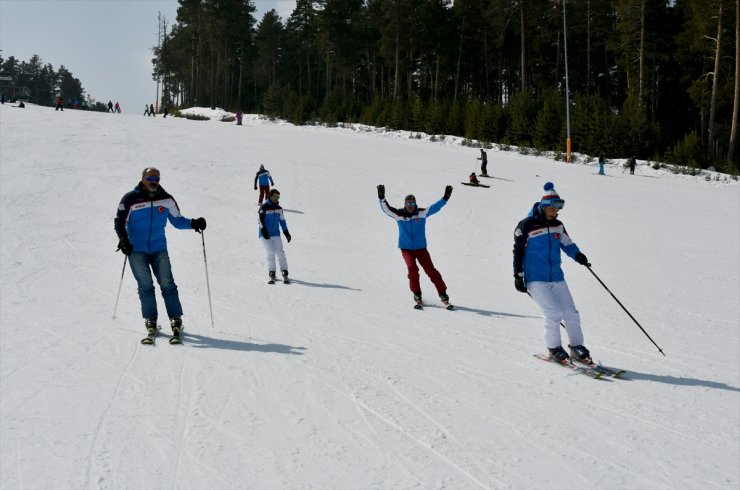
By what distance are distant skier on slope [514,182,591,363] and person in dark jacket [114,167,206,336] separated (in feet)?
11.9

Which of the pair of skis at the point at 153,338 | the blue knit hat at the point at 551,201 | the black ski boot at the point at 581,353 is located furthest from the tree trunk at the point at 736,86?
the pair of skis at the point at 153,338

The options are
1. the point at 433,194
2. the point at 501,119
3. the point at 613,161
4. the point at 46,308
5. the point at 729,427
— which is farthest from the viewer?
the point at 501,119

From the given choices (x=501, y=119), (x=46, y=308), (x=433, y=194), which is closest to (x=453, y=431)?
(x=46, y=308)

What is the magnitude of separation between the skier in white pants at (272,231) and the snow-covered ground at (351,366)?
40cm

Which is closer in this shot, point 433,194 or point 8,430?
point 8,430

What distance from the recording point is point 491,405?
4809 mm

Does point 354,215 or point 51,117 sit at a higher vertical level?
point 51,117

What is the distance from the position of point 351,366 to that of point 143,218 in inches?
108

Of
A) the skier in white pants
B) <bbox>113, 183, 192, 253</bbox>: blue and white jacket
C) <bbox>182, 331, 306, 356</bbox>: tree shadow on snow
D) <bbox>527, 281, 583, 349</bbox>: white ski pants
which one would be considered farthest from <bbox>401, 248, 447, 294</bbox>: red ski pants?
<bbox>113, 183, 192, 253</bbox>: blue and white jacket

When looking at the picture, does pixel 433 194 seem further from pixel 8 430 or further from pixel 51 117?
pixel 51 117

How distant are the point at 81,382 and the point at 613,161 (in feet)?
105

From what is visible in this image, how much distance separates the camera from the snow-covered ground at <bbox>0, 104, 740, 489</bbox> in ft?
12.4

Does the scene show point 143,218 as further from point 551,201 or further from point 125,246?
point 551,201

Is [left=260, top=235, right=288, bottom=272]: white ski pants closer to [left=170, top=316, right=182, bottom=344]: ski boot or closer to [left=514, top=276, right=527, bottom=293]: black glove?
[left=170, top=316, right=182, bottom=344]: ski boot
